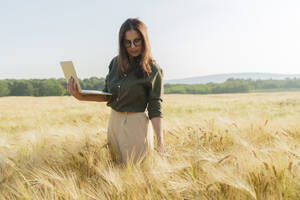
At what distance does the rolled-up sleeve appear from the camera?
198cm

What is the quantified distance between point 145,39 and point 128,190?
3.65 ft

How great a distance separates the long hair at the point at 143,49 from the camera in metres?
1.94

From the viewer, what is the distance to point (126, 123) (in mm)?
2031

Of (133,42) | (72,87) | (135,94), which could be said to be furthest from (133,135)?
(133,42)

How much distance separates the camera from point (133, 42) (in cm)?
197

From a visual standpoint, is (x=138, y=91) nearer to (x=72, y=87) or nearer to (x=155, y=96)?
(x=155, y=96)

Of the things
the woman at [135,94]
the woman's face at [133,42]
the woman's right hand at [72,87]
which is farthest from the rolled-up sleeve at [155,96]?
the woman's right hand at [72,87]

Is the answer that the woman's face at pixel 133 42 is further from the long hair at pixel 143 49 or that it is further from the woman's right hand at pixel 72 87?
the woman's right hand at pixel 72 87

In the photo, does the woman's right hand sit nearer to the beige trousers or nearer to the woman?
the woman

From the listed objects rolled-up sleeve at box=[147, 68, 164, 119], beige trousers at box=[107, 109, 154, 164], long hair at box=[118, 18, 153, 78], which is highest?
long hair at box=[118, 18, 153, 78]

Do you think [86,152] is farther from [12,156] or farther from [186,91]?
[186,91]

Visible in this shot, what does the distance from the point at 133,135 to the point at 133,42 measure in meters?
0.71

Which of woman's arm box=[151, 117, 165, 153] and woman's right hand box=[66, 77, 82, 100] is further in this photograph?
woman's arm box=[151, 117, 165, 153]

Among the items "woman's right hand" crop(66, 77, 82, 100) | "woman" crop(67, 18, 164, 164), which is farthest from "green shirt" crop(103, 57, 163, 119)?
"woman's right hand" crop(66, 77, 82, 100)
